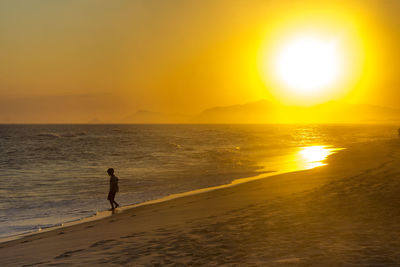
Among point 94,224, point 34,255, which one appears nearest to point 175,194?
point 94,224

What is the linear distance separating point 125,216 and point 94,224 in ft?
3.83

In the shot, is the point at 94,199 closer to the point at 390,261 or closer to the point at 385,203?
the point at 385,203

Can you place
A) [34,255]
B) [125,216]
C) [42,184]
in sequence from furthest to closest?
[42,184] < [125,216] < [34,255]

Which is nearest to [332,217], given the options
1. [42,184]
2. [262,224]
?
[262,224]

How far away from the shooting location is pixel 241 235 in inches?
340

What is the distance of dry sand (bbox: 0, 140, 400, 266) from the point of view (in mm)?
7094

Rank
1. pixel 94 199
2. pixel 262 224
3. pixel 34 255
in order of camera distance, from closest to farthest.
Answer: pixel 34 255 < pixel 262 224 < pixel 94 199

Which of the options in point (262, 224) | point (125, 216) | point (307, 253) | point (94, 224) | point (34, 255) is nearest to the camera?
point (307, 253)

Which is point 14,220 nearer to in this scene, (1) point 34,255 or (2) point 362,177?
(1) point 34,255

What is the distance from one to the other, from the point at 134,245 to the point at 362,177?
40.9 ft

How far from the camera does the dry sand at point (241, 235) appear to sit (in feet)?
23.3

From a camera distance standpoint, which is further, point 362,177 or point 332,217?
point 362,177

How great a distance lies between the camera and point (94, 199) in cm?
1716

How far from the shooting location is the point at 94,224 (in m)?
11.5
